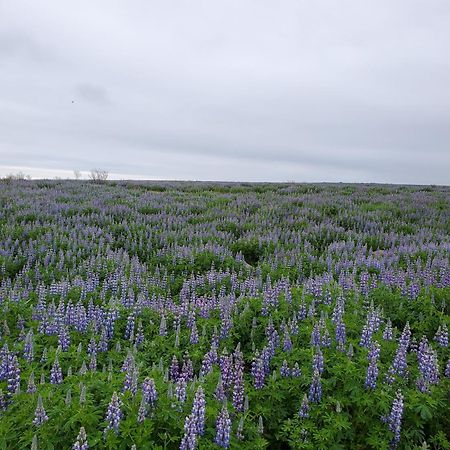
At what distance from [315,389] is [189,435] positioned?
4.31 feet

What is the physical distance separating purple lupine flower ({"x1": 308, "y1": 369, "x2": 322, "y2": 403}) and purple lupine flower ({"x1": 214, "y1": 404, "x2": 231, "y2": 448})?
102cm

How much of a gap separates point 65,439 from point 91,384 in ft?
1.68

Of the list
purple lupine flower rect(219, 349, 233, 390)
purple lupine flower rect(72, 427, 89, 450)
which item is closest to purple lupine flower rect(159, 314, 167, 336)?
purple lupine flower rect(219, 349, 233, 390)

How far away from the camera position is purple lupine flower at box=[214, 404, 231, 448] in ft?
9.57

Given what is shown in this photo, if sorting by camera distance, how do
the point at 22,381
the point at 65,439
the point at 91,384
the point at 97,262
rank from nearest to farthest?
the point at 65,439, the point at 91,384, the point at 22,381, the point at 97,262

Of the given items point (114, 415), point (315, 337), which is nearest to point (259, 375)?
point (315, 337)

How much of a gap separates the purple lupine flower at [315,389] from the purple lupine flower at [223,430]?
40.3 inches

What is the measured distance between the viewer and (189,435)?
2.87 m

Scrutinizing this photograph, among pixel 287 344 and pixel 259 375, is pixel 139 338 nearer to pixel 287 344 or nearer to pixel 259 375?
pixel 259 375

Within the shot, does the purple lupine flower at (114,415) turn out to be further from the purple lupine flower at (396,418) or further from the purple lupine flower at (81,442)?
the purple lupine flower at (396,418)

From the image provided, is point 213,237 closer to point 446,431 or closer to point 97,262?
point 97,262

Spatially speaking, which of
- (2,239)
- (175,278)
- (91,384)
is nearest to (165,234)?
(175,278)

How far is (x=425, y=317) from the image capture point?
17.9 ft

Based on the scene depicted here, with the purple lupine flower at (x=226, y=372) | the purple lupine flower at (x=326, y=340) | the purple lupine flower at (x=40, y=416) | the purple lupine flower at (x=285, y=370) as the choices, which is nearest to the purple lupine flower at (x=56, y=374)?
the purple lupine flower at (x=40, y=416)
